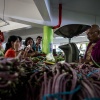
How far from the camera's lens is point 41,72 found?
2.50ft

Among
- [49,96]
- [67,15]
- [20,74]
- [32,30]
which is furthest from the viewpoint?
[32,30]

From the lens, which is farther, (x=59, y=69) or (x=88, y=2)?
(x=88, y=2)

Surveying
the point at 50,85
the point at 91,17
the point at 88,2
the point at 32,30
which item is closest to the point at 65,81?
the point at 50,85

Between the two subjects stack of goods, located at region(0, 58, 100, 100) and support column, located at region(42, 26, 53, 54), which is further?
support column, located at region(42, 26, 53, 54)

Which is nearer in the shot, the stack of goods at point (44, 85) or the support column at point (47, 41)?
the stack of goods at point (44, 85)

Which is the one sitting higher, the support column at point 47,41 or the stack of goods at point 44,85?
the support column at point 47,41

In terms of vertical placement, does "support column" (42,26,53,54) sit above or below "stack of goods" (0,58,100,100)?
above

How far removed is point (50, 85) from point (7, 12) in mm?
5529

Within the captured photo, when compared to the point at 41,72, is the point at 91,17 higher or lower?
higher

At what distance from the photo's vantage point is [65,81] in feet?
2.02

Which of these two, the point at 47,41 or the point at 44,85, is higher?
the point at 47,41

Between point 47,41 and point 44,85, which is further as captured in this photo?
point 47,41

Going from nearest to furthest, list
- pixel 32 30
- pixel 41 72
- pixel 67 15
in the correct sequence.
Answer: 1. pixel 41 72
2. pixel 67 15
3. pixel 32 30

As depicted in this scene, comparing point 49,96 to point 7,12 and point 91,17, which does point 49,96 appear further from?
point 91,17
